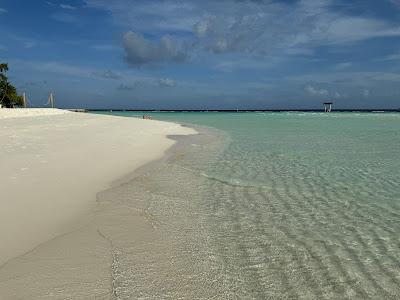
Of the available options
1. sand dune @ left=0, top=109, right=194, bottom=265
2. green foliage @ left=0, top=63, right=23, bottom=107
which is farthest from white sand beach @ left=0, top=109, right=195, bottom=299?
green foliage @ left=0, top=63, right=23, bottom=107

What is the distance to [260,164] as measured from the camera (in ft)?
36.8

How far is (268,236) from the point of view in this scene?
5.02m

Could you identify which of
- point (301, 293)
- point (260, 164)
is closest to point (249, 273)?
point (301, 293)

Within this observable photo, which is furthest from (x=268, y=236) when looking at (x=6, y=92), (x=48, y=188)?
(x=6, y=92)

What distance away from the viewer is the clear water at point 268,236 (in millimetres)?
3600

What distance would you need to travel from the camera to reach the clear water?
360cm

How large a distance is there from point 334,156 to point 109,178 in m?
8.52

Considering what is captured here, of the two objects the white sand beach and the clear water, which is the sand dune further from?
the clear water

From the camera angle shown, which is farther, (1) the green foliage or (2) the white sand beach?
(1) the green foliage

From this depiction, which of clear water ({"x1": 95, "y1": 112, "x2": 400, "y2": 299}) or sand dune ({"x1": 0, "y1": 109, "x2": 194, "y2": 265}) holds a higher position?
sand dune ({"x1": 0, "y1": 109, "x2": 194, "y2": 265})

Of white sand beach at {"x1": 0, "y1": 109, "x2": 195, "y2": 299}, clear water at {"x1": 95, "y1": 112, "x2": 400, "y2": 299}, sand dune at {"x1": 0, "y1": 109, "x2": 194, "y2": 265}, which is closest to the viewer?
clear water at {"x1": 95, "y1": 112, "x2": 400, "y2": 299}

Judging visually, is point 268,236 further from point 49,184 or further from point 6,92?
point 6,92

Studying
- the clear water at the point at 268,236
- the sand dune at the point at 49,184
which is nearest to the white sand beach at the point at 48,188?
the sand dune at the point at 49,184

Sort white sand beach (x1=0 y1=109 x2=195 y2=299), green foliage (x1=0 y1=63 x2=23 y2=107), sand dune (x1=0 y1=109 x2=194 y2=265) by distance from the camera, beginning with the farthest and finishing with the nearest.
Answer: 1. green foliage (x1=0 y1=63 x2=23 y2=107)
2. sand dune (x1=0 y1=109 x2=194 y2=265)
3. white sand beach (x1=0 y1=109 x2=195 y2=299)
